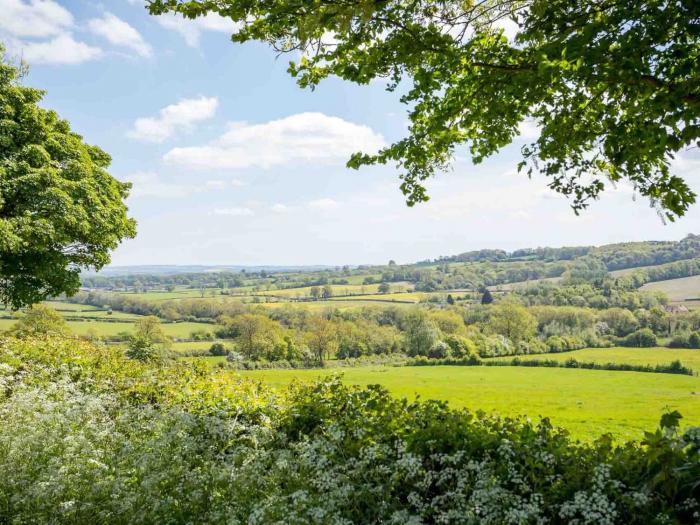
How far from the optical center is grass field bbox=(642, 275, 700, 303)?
90.2 metres

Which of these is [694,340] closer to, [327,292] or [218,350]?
[218,350]

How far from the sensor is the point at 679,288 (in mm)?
96312

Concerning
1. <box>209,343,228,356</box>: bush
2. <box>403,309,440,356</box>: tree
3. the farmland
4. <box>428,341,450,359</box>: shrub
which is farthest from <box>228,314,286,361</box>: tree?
<box>428,341,450,359</box>: shrub

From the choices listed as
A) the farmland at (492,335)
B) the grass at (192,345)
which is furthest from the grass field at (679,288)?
the grass at (192,345)

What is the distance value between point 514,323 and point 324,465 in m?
82.8

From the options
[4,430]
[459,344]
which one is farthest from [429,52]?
[459,344]

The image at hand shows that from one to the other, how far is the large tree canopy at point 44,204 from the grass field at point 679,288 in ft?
332

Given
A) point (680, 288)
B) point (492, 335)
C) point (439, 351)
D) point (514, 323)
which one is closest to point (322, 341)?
point (439, 351)

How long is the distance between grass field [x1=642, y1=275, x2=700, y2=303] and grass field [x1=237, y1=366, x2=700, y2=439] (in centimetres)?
5145

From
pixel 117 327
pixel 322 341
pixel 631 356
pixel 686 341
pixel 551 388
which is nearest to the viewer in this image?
pixel 551 388

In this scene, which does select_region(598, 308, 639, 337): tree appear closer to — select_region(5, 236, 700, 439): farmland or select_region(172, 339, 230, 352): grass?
select_region(5, 236, 700, 439): farmland

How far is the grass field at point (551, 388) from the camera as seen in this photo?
1218 inches

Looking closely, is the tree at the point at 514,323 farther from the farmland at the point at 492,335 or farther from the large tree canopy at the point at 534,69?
the large tree canopy at the point at 534,69

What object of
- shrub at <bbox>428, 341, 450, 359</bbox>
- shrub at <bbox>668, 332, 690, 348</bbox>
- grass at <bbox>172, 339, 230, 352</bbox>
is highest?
shrub at <bbox>668, 332, 690, 348</bbox>
